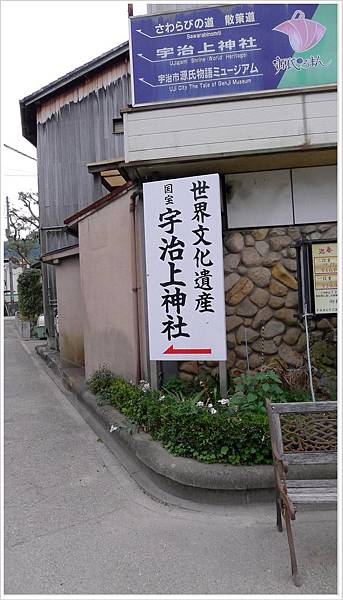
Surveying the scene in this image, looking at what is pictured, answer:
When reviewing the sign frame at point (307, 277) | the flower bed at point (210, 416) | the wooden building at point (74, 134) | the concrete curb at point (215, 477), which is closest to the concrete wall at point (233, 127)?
the sign frame at point (307, 277)

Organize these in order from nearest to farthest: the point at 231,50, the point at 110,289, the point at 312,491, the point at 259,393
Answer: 1. the point at 312,491
2. the point at 259,393
3. the point at 231,50
4. the point at 110,289

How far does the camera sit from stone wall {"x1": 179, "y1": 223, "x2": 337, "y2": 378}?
215 inches

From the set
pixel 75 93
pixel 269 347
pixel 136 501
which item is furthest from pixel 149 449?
pixel 75 93

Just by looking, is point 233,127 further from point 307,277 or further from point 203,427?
point 203,427

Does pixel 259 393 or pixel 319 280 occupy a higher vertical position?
pixel 319 280

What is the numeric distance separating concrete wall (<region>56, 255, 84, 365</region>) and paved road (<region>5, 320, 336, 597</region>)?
17.4 ft

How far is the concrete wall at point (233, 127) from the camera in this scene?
4.81m

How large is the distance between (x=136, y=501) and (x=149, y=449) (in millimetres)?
491

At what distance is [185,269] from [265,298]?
122cm

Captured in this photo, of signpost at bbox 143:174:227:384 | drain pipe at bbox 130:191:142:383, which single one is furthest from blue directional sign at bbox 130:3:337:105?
drain pipe at bbox 130:191:142:383

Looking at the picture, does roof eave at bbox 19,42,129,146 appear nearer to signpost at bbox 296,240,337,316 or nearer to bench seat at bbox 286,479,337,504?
signpost at bbox 296,240,337,316

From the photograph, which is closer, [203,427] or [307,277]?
[203,427]

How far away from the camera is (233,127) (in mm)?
4914

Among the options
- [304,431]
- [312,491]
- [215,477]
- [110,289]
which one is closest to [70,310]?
[110,289]
